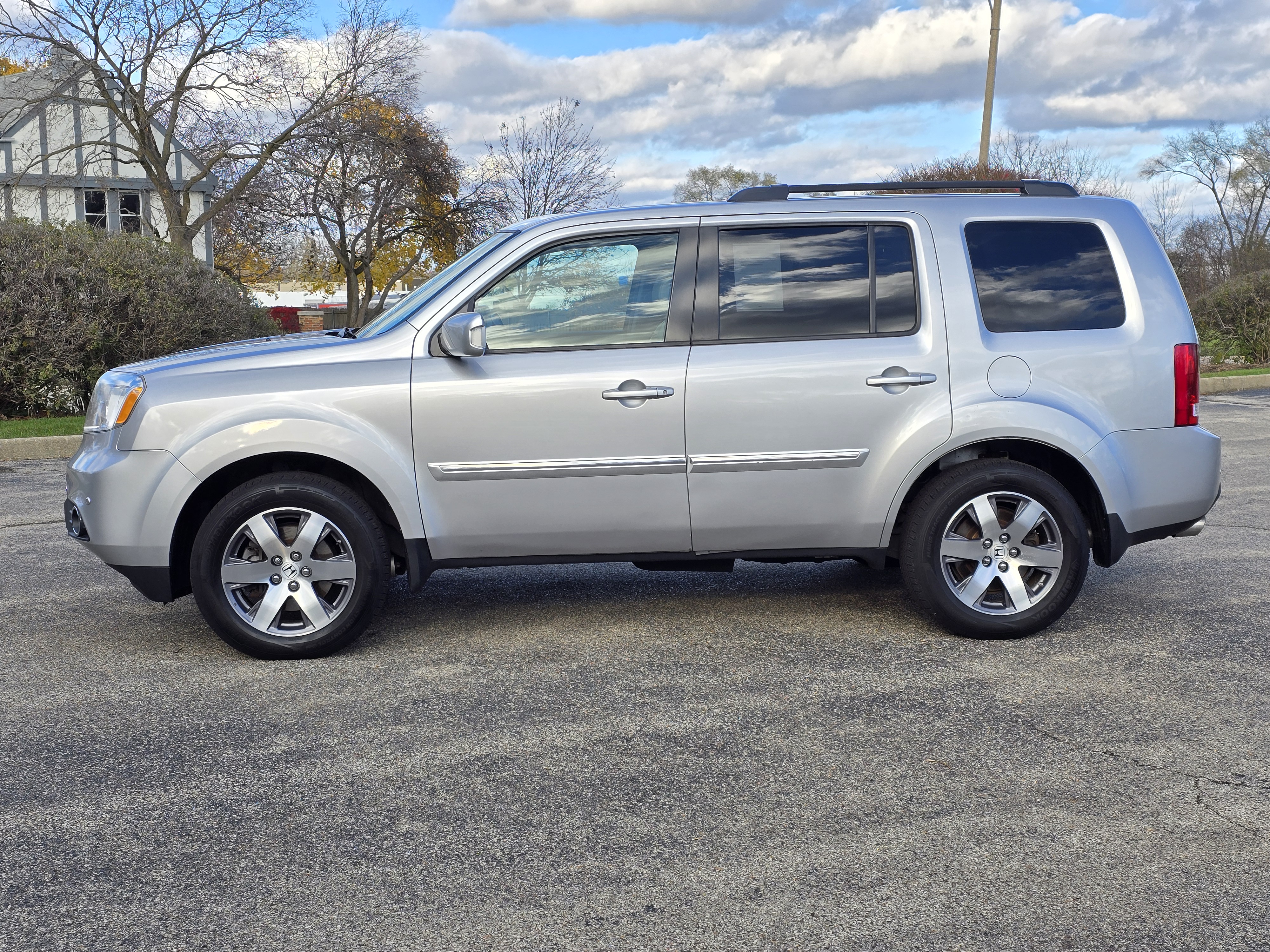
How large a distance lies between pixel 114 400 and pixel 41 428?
361 inches

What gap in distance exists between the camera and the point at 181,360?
525 cm

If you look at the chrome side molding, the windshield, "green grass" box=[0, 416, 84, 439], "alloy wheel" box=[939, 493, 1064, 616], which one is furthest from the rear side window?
"green grass" box=[0, 416, 84, 439]

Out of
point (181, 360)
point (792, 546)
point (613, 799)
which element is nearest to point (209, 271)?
point (181, 360)

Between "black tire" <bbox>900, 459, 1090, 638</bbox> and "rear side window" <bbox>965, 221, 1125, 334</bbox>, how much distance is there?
646 millimetres

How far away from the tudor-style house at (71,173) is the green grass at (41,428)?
25513 millimetres

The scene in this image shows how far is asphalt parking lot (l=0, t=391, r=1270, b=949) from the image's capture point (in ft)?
9.72

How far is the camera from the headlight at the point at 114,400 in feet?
16.6

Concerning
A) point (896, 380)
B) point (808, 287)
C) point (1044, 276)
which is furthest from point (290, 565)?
point (1044, 276)

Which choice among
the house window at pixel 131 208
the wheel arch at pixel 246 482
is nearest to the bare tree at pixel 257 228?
the house window at pixel 131 208

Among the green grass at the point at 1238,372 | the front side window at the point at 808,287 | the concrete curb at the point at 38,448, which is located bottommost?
the concrete curb at the point at 38,448

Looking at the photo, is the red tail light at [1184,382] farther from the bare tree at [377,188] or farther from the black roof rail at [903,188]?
the bare tree at [377,188]

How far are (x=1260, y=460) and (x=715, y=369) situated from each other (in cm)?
783

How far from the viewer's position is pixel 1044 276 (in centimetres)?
536

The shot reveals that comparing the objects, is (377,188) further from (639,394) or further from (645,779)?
(645,779)
